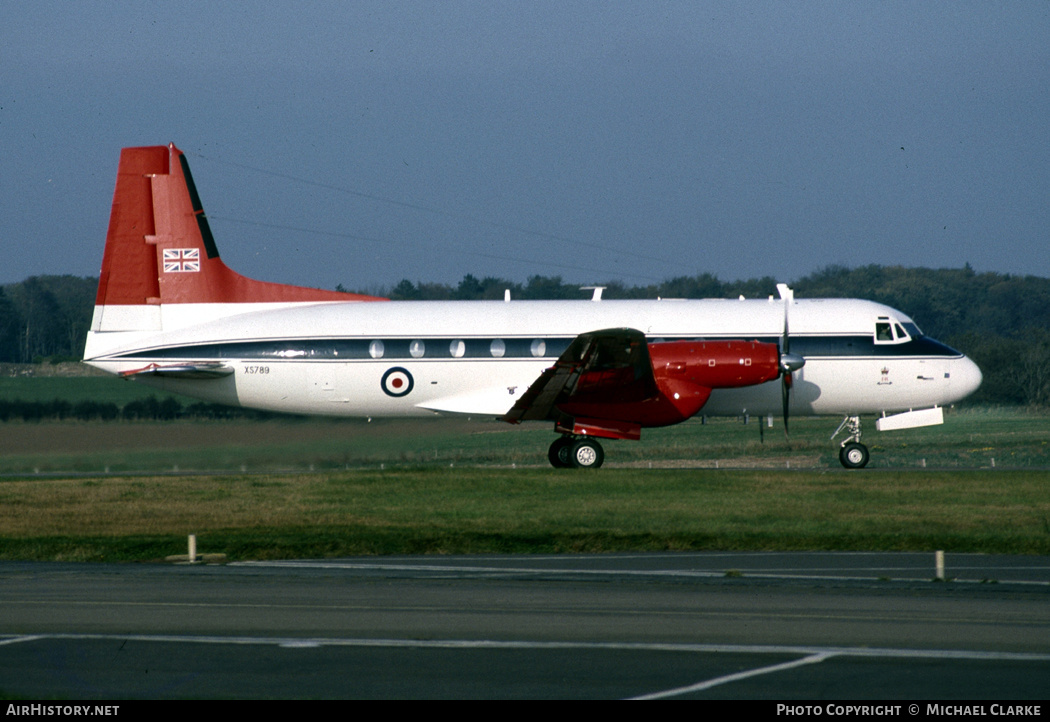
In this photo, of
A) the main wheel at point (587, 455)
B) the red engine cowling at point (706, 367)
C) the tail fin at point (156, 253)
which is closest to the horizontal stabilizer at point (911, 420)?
the red engine cowling at point (706, 367)

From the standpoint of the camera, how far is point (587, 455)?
2655cm

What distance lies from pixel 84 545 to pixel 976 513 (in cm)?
1534

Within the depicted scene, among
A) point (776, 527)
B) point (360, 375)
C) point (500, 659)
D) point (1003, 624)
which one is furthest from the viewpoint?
point (360, 375)

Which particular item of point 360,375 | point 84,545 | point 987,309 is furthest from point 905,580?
point 987,309

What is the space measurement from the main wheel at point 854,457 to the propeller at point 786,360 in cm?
196

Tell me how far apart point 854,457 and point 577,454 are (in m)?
6.90

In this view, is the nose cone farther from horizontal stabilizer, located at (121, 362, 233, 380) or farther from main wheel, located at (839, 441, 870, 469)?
horizontal stabilizer, located at (121, 362, 233, 380)

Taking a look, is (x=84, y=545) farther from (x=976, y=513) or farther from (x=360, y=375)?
(x=976, y=513)

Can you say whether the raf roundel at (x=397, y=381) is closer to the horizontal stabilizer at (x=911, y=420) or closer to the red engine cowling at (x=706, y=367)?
the red engine cowling at (x=706, y=367)

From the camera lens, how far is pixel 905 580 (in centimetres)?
1290

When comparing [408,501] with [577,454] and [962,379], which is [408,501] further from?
[962,379]

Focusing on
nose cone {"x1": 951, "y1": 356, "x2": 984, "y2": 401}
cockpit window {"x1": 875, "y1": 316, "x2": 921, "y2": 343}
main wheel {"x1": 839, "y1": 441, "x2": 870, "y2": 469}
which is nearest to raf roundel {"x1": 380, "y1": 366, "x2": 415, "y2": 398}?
main wheel {"x1": 839, "y1": 441, "x2": 870, "y2": 469}

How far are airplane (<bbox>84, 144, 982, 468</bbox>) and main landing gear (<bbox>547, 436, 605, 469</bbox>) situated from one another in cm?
3
